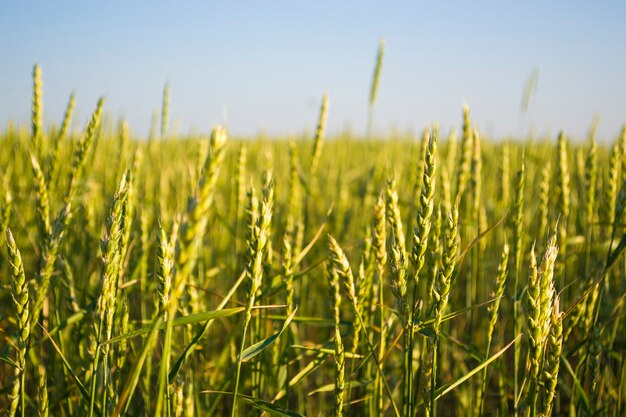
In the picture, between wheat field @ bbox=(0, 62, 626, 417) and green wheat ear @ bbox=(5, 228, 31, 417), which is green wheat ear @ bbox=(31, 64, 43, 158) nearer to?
wheat field @ bbox=(0, 62, 626, 417)

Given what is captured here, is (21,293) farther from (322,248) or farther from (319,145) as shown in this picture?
(322,248)

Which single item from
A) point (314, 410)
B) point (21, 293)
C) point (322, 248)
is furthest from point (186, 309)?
point (322, 248)

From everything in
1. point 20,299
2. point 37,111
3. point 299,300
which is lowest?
point 299,300

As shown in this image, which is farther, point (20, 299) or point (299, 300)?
point (299, 300)

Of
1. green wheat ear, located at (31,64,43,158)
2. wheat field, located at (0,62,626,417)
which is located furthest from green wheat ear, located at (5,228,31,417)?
green wheat ear, located at (31,64,43,158)

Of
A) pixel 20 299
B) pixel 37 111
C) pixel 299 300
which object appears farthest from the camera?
pixel 299 300

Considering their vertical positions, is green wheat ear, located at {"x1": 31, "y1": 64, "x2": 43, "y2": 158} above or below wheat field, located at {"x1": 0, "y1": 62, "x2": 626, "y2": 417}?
above

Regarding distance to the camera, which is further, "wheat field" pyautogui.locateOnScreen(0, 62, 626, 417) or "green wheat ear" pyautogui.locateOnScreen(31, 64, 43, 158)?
"green wheat ear" pyautogui.locateOnScreen(31, 64, 43, 158)

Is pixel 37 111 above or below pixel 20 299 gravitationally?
above

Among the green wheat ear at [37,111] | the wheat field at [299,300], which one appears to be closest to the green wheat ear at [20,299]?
the wheat field at [299,300]

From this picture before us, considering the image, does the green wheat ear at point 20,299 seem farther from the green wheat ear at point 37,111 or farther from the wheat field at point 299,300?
the green wheat ear at point 37,111

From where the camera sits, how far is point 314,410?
161cm

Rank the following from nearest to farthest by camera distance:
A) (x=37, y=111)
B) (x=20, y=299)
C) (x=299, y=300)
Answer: (x=20, y=299), (x=37, y=111), (x=299, y=300)

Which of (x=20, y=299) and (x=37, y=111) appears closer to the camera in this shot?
(x=20, y=299)
